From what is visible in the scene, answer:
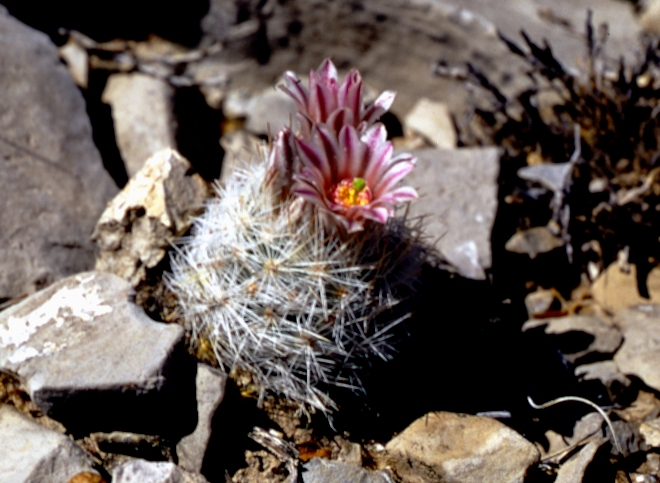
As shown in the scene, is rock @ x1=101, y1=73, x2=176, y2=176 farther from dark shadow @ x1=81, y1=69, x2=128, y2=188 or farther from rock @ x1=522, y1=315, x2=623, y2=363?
rock @ x1=522, y1=315, x2=623, y2=363

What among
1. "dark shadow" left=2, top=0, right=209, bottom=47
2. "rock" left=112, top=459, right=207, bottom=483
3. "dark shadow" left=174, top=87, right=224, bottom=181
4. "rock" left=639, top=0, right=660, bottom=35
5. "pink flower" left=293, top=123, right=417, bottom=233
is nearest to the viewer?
"rock" left=112, top=459, right=207, bottom=483

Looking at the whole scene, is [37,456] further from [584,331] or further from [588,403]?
[584,331]

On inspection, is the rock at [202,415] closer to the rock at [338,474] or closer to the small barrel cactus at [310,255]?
the small barrel cactus at [310,255]

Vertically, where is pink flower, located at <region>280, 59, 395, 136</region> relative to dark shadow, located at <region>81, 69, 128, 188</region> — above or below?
above

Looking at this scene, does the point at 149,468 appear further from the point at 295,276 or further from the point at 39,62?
the point at 39,62

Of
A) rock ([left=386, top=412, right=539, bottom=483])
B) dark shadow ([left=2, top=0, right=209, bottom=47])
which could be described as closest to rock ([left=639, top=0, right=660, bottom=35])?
dark shadow ([left=2, top=0, right=209, bottom=47])

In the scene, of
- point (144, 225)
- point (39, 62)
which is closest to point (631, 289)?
point (144, 225)

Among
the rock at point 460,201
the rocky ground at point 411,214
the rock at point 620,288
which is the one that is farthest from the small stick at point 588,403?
the rock at point 620,288

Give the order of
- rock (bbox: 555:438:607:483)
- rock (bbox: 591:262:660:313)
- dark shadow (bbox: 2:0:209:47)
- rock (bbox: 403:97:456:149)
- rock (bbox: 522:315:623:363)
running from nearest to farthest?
rock (bbox: 555:438:607:483)
rock (bbox: 522:315:623:363)
rock (bbox: 591:262:660:313)
dark shadow (bbox: 2:0:209:47)
rock (bbox: 403:97:456:149)
